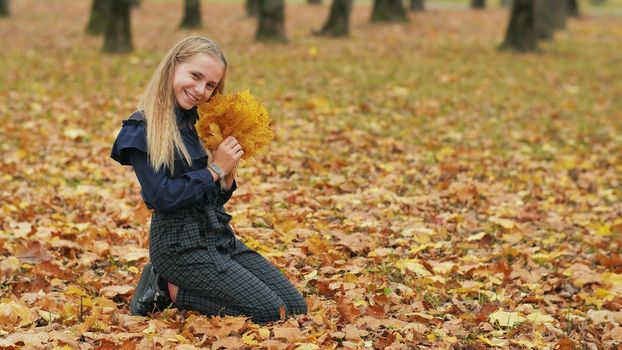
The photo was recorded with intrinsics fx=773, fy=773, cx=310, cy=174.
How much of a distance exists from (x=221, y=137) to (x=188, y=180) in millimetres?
286

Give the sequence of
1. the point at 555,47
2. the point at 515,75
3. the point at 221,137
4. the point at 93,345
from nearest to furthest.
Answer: the point at 93,345, the point at 221,137, the point at 515,75, the point at 555,47

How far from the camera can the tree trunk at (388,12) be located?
2058cm

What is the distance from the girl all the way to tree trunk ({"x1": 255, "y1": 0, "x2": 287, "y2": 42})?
1209 centimetres

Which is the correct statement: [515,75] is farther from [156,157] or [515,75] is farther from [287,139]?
[156,157]

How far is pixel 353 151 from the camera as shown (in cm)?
814

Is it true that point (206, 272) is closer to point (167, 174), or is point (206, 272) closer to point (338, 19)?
point (167, 174)

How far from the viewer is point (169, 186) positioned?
3.65 m

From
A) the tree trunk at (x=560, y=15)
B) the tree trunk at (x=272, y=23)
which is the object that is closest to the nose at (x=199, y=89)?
the tree trunk at (x=272, y=23)

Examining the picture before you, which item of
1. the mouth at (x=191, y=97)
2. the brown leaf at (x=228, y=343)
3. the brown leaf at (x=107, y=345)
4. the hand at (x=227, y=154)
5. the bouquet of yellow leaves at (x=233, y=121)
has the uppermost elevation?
the mouth at (x=191, y=97)

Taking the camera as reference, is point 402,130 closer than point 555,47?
Yes

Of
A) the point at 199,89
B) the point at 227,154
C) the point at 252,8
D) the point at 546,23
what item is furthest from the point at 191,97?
the point at 252,8

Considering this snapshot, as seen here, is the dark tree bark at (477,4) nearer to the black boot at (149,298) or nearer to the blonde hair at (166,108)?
the blonde hair at (166,108)

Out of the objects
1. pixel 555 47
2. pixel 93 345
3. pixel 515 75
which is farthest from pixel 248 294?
pixel 555 47

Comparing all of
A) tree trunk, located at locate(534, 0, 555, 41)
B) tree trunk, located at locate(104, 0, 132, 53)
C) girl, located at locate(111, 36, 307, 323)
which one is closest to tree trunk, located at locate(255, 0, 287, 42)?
tree trunk, located at locate(104, 0, 132, 53)
